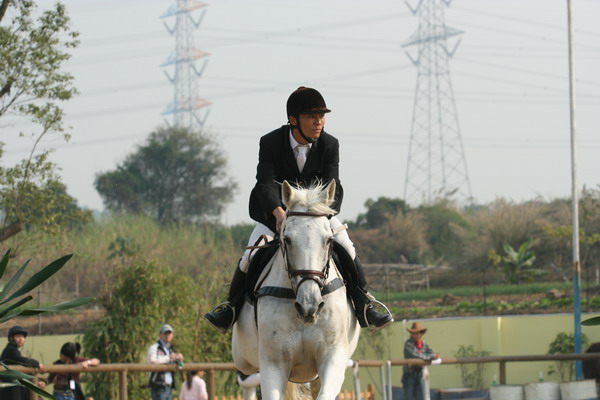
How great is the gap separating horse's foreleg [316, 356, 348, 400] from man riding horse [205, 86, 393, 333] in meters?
0.74

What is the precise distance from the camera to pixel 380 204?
6419 centimetres

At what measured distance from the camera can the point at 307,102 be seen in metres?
7.64

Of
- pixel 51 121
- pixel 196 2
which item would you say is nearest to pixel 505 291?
pixel 51 121

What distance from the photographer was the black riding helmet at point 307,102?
7633mm

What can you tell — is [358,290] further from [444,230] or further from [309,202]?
[444,230]

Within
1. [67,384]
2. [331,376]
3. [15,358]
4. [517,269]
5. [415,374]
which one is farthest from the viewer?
[517,269]

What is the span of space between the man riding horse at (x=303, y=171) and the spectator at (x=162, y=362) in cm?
596

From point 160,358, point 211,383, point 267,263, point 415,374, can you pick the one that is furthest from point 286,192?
point 415,374

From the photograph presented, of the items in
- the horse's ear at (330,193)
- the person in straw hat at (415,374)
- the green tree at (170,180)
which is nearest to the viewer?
the horse's ear at (330,193)

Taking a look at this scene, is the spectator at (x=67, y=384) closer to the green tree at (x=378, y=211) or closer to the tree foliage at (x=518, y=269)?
the tree foliage at (x=518, y=269)

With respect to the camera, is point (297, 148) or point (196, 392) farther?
point (196, 392)

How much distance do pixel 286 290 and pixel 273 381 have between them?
0.61 m

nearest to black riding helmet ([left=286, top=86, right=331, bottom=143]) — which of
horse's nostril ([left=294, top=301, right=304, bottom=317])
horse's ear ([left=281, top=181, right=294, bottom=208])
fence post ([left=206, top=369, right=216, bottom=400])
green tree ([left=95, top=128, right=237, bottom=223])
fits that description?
horse's ear ([left=281, top=181, right=294, bottom=208])

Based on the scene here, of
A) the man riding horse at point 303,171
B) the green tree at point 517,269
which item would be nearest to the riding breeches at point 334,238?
the man riding horse at point 303,171
